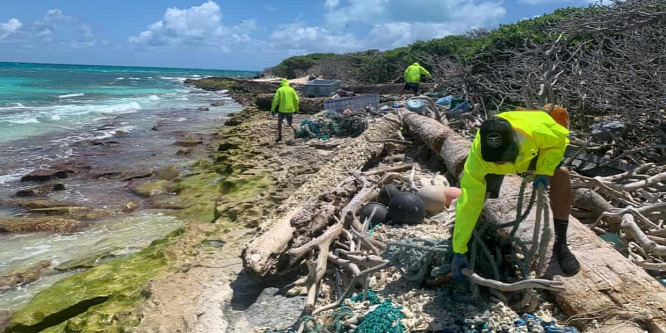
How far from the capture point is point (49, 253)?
6.21 meters

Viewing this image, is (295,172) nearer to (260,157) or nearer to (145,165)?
(260,157)

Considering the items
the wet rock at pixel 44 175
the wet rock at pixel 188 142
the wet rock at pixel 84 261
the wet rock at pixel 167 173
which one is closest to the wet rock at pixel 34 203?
the wet rock at pixel 44 175

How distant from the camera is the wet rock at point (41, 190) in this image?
888 cm

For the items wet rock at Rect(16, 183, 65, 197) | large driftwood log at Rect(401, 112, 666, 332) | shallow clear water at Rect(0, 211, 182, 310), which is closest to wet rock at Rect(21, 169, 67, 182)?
wet rock at Rect(16, 183, 65, 197)

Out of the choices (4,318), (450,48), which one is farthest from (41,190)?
(450,48)

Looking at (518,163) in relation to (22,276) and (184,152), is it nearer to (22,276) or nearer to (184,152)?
(22,276)

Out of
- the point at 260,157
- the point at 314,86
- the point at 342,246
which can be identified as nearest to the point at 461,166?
the point at 342,246

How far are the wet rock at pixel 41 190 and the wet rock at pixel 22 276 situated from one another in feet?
12.5

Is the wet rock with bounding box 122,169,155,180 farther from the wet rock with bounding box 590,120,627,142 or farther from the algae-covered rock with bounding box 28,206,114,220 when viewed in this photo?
the wet rock with bounding box 590,120,627,142

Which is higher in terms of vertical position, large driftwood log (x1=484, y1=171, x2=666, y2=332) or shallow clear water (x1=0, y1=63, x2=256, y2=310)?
large driftwood log (x1=484, y1=171, x2=666, y2=332)

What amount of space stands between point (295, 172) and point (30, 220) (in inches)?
174

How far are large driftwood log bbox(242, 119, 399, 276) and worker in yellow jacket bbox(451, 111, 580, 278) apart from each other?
1824mm

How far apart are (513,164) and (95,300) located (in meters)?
4.21

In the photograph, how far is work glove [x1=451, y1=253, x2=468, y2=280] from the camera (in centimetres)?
319
